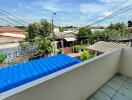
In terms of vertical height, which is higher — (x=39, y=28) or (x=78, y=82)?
(x=39, y=28)

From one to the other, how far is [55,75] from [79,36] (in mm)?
23198

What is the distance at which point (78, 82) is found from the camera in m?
2.00

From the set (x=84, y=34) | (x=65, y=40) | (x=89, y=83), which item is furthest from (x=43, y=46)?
(x=89, y=83)

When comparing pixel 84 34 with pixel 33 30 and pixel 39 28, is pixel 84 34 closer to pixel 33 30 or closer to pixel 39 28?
pixel 39 28

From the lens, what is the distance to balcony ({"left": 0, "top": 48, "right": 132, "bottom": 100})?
1.38m

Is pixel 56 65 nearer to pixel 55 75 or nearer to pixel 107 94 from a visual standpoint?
pixel 107 94

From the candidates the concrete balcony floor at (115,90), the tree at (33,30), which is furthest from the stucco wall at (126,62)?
the tree at (33,30)

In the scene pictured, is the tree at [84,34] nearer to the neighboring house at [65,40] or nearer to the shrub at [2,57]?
the neighboring house at [65,40]

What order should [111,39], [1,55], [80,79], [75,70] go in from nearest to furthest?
[75,70]
[80,79]
[1,55]
[111,39]

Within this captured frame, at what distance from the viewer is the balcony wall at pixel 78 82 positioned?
4.64 feet

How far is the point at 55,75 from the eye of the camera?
5.21ft

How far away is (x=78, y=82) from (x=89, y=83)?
13.6 inches

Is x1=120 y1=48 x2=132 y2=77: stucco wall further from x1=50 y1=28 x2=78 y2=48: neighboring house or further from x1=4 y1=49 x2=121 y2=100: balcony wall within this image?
x1=50 y1=28 x2=78 y2=48: neighboring house

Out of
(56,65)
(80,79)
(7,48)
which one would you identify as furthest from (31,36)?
(80,79)
